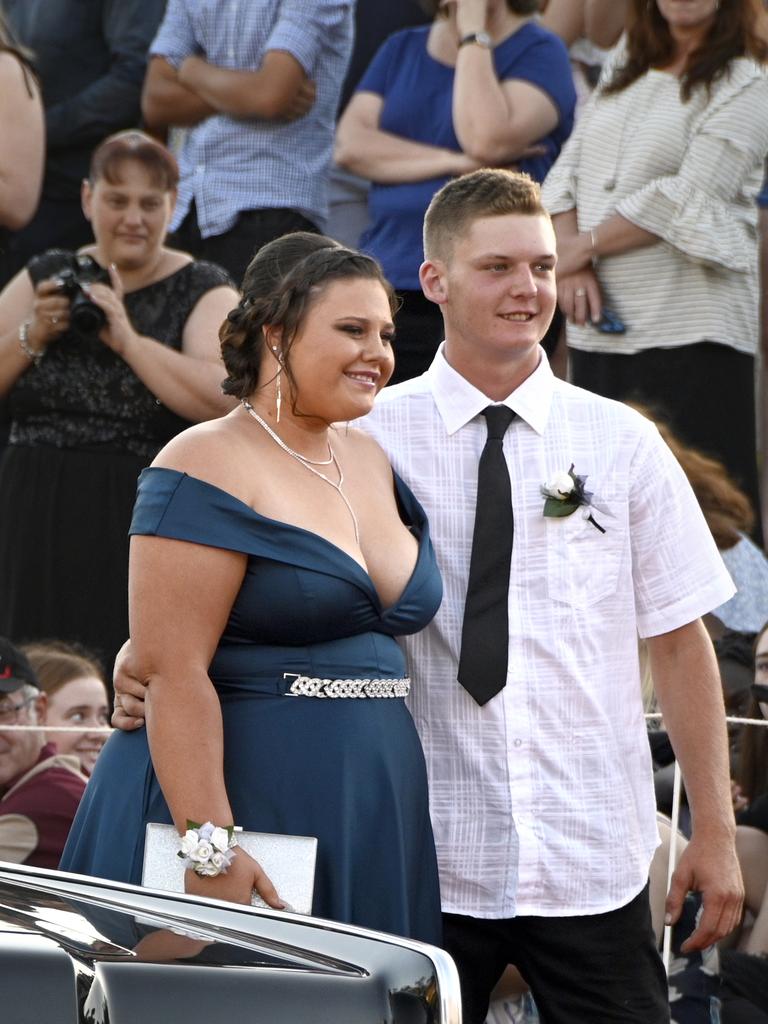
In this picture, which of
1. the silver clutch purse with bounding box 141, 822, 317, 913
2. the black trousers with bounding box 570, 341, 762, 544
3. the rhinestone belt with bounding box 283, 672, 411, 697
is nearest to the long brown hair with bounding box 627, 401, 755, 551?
the black trousers with bounding box 570, 341, 762, 544

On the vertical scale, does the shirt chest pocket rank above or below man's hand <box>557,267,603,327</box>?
below

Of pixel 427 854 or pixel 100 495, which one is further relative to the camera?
pixel 100 495

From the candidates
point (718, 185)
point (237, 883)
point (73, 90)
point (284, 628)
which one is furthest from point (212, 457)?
point (73, 90)

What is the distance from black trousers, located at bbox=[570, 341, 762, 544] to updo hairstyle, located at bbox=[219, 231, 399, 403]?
2636mm

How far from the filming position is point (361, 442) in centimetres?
332

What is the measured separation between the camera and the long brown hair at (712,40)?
549 centimetres

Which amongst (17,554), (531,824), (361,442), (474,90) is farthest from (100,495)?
(531,824)

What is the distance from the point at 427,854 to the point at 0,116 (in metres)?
3.94

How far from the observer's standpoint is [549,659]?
3188 millimetres

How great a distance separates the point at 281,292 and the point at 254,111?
3295mm

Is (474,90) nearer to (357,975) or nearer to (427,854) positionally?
(427,854)

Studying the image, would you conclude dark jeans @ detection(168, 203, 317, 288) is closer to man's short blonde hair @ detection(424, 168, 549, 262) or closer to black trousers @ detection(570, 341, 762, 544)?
black trousers @ detection(570, 341, 762, 544)

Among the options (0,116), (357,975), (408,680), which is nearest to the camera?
(357,975)

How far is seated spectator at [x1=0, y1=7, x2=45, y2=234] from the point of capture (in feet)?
19.9
